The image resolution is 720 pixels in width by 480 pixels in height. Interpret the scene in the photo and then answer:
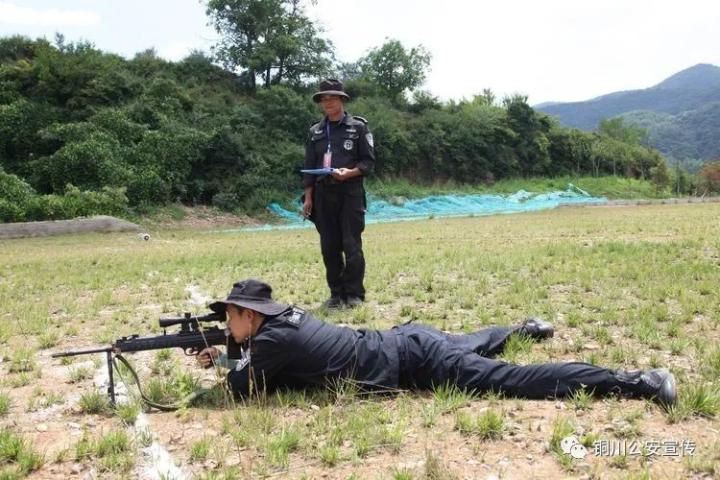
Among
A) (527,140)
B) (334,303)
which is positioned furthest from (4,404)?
(527,140)

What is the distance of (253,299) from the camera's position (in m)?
3.30

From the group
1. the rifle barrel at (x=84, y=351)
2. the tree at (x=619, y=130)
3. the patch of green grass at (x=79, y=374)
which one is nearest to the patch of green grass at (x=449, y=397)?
the rifle barrel at (x=84, y=351)

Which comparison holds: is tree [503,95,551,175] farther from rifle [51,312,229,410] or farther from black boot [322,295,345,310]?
rifle [51,312,229,410]

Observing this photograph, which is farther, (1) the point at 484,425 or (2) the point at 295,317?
(2) the point at 295,317

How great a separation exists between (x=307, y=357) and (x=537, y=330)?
196 cm

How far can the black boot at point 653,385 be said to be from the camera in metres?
2.92

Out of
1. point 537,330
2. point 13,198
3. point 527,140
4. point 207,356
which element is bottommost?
point 537,330

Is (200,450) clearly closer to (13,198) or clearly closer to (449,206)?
(13,198)

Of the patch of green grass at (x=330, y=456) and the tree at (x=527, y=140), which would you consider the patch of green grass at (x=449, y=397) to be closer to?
the patch of green grass at (x=330, y=456)

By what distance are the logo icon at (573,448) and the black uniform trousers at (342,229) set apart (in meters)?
3.37

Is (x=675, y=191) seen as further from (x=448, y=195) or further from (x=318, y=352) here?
(x=318, y=352)

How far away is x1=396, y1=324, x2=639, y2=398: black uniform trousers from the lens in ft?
10.3

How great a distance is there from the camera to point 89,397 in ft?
11.3

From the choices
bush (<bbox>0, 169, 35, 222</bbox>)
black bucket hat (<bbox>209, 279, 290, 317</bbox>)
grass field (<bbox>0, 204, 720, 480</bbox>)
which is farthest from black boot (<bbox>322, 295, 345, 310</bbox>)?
bush (<bbox>0, 169, 35, 222</bbox>)
